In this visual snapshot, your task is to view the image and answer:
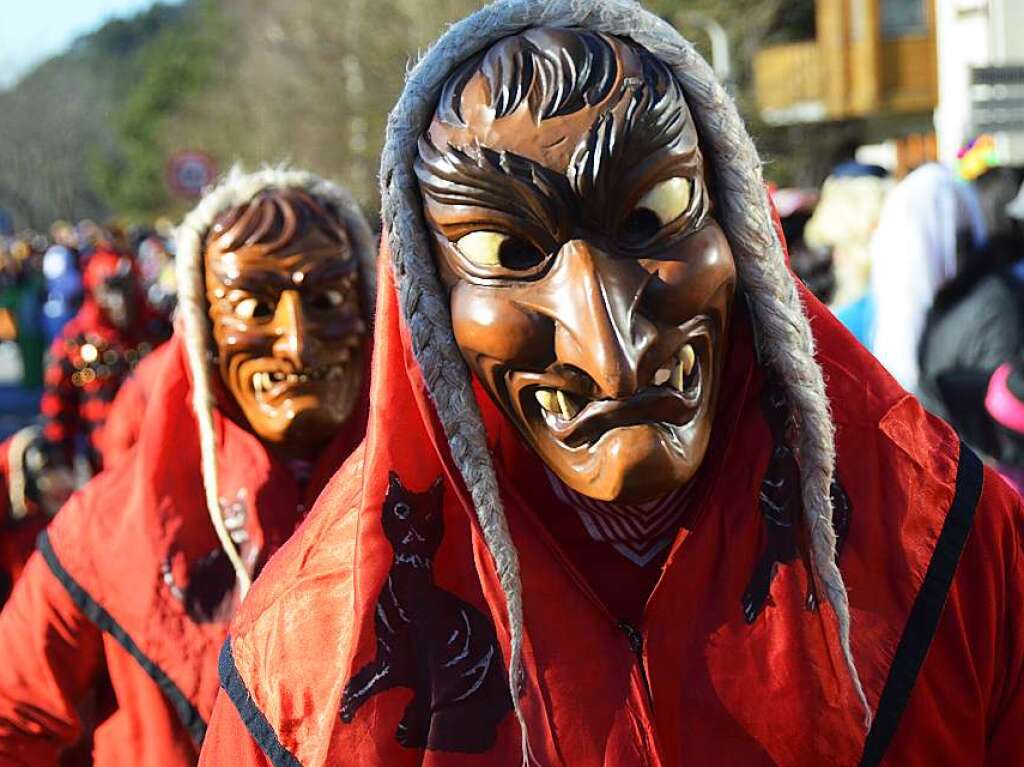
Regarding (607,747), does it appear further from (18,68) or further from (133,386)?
(18,68)

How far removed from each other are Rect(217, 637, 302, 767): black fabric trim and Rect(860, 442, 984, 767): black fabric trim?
25.3 inches

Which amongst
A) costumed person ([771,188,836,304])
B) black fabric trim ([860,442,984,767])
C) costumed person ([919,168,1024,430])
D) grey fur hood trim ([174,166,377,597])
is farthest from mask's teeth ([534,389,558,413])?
costumed person ([771,188,836,304])

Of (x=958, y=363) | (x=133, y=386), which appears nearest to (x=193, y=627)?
(x=133, y=386)

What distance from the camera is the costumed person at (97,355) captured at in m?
6.53

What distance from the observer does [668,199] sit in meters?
1.64

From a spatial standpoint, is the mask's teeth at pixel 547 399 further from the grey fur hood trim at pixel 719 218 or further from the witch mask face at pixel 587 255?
the grey fur hood trim at pixel 719 218

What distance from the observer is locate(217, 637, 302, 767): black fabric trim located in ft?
5.67

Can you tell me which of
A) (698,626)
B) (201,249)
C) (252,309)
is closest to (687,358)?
(698,626)

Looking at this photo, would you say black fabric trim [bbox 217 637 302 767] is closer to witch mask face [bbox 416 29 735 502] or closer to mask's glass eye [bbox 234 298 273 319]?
witch mask face [bbox 416 29 735 502]

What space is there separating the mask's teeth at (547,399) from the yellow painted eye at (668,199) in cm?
22

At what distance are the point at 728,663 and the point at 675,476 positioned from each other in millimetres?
219

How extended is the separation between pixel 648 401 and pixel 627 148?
0.27 meters

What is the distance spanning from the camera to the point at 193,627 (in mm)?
2705

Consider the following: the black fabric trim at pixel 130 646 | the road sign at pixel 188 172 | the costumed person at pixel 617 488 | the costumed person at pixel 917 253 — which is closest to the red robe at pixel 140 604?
the black fabric trim at pixel 130 646
